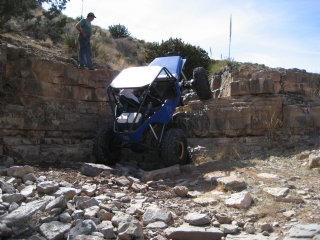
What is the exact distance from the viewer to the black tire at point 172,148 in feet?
24.3

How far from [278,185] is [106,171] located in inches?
115

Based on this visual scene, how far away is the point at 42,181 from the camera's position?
573 centimetres

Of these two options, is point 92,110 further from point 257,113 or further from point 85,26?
point 257,113

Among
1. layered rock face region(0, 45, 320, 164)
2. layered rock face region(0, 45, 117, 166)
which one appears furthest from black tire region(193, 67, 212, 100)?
layered rock face region(0, 45, 117, 166)

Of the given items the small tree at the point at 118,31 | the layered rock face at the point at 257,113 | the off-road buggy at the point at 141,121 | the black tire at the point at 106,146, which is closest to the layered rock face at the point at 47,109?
the black tire at the point at 106,146

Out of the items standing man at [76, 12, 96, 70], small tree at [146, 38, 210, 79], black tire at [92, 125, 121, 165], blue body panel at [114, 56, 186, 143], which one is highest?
small tree at [146, 38, 210, 79]

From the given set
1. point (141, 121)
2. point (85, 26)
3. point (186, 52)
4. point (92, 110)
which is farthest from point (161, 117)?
point (186, 52)

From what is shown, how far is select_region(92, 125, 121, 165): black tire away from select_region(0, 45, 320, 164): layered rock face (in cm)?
49

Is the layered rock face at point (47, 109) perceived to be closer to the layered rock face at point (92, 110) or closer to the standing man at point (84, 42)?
the layered rock face at point (92, 110)

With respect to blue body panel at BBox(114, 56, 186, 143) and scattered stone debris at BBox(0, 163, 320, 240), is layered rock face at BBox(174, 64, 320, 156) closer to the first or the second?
blue body panel at BBox(114, 56, 186, 143)

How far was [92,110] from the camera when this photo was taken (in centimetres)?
934

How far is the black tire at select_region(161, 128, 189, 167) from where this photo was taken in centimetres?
739

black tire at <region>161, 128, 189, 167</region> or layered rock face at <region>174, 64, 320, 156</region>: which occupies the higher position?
layered rock face at <region>174, 64, 320, 156</region>

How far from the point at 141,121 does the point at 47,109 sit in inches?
90.8
